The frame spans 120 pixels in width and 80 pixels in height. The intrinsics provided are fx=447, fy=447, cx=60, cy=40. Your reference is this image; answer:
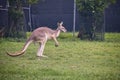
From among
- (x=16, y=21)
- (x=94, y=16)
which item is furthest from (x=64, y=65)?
(x=94, y=16)

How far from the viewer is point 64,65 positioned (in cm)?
768

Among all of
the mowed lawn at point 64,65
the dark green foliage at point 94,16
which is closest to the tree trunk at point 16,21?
the dark green foliage at point 94,16

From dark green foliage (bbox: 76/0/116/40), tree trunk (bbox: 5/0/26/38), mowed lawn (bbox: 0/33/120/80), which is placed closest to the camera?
mowed lawn (bbox: 0/33/120/80)

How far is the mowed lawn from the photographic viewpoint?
6.50 metres

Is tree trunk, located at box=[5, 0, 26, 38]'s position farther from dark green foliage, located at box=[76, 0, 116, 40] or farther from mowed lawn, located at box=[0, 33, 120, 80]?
mowed lawn, located at box=[0, 33, 120, 80]

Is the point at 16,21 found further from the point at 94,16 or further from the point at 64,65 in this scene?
the point at 64,65

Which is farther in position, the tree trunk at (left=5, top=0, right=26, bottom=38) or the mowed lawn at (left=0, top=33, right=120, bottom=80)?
the tree trunk at (left=5, top=0, right=26, bottom=38)

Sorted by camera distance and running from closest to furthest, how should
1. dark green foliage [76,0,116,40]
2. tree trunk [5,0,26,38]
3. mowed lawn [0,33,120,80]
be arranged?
mowed lawn [0,33,120,80], tree trunk [5,0,26,38], dark green foliage [76,0,116,40]

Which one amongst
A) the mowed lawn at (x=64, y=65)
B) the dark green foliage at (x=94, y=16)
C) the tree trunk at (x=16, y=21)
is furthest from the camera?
the dark green foliage at (x=94, y=16)

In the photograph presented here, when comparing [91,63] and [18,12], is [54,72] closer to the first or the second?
[91,63]

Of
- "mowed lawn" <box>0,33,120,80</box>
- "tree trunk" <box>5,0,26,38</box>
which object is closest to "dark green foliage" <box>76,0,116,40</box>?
"tree trunk" <box>5,0,26,38</box>

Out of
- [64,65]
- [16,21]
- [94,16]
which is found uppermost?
[94,16]

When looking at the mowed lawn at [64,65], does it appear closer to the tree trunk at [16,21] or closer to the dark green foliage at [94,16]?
the tree trunk at [16,21]

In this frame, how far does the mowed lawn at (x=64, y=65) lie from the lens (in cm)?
650
